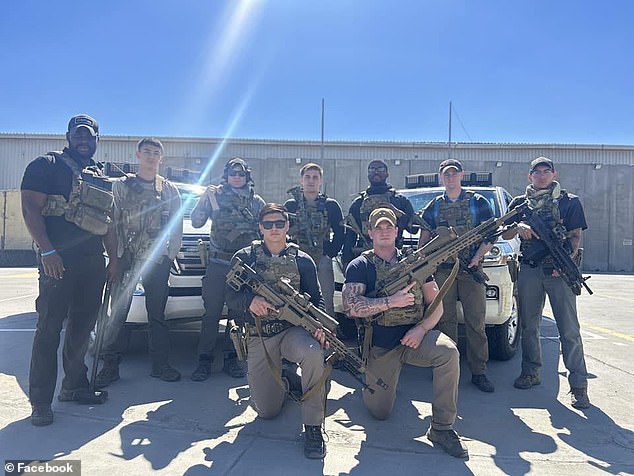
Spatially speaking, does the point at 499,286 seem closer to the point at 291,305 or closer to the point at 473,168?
the point at 291,305

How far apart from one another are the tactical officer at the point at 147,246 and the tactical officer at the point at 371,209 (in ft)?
5.40

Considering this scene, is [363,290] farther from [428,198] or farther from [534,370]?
[428,198]

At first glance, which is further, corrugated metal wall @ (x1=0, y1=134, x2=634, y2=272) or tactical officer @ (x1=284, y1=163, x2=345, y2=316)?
corrugated metal wall @ (x1=0, y1=134, x2=634, y2=272)

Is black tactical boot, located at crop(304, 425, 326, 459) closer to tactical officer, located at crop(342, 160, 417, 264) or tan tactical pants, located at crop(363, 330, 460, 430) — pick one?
tan tactical pants, located at crop(363, 330, 460, 430)

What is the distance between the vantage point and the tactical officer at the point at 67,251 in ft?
10.2

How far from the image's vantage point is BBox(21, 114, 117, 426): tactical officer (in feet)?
10.2

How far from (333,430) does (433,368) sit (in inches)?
32.2

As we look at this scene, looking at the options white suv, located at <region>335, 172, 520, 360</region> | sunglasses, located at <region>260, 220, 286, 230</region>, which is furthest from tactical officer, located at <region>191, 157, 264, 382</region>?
white suv, located at <region>335, 172, 520, 360</region>

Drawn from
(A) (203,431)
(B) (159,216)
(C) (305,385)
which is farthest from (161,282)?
(C) (305,385)

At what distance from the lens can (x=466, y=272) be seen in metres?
4.02

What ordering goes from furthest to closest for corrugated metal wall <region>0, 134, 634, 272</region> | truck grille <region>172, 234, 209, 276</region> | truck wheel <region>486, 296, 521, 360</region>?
1. corrugated metal wall <region>0, 134, 634, 272</region>
2. truck wheel <region>486, 296, 521, 360</region>
3. truck grille <region>172, 234, 209, 276</region>

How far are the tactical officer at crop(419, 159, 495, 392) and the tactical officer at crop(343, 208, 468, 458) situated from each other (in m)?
0.89

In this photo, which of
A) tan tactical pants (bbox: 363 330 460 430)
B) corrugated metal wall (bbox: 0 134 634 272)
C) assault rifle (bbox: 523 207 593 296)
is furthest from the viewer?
corrugated metal wall (bbox: 0 134 634 272)

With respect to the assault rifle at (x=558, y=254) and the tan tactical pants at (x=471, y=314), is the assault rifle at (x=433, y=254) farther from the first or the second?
the tan tactical pants at (x=471, y=314)
